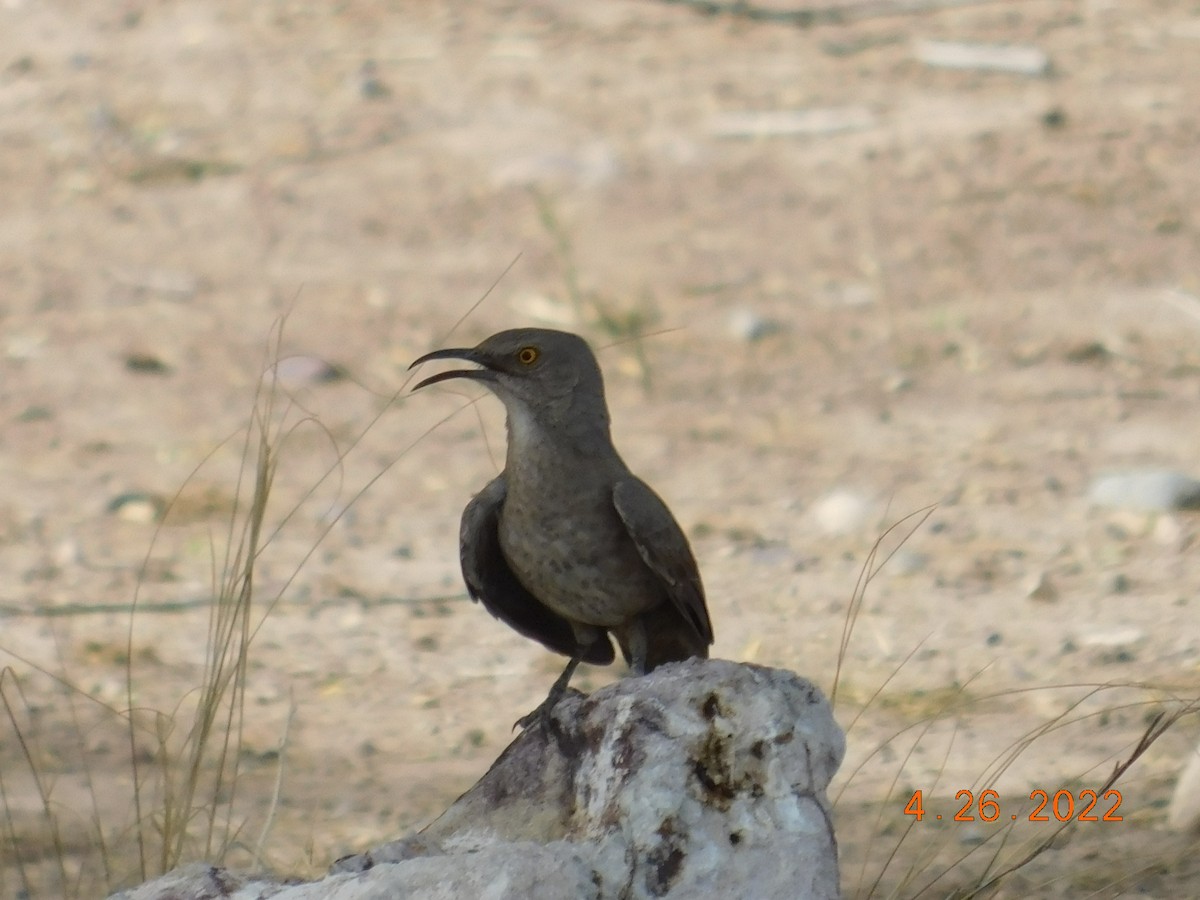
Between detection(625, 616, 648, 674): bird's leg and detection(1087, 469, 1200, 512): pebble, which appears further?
detection(1087, 469, 1200, 512): pebble

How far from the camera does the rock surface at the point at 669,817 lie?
3.23 metres

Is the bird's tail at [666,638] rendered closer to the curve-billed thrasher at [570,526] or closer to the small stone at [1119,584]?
the curve-billed thrasher at [570,526]

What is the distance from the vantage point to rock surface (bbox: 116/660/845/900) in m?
3.23

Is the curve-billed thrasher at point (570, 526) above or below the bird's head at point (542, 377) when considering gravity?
below

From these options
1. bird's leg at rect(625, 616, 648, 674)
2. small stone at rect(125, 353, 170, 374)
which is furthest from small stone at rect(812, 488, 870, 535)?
small stone at rect(125, 353, 170, 374)

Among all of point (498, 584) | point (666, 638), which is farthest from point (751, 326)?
point (498, 584)

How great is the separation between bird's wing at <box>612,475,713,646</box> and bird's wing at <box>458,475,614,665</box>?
14.3 inches

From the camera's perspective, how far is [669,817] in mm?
3375

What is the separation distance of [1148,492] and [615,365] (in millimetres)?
2824

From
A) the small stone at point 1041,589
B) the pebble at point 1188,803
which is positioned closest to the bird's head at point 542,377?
the pebble at point 1188,803

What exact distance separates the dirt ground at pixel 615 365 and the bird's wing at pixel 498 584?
0.20m
